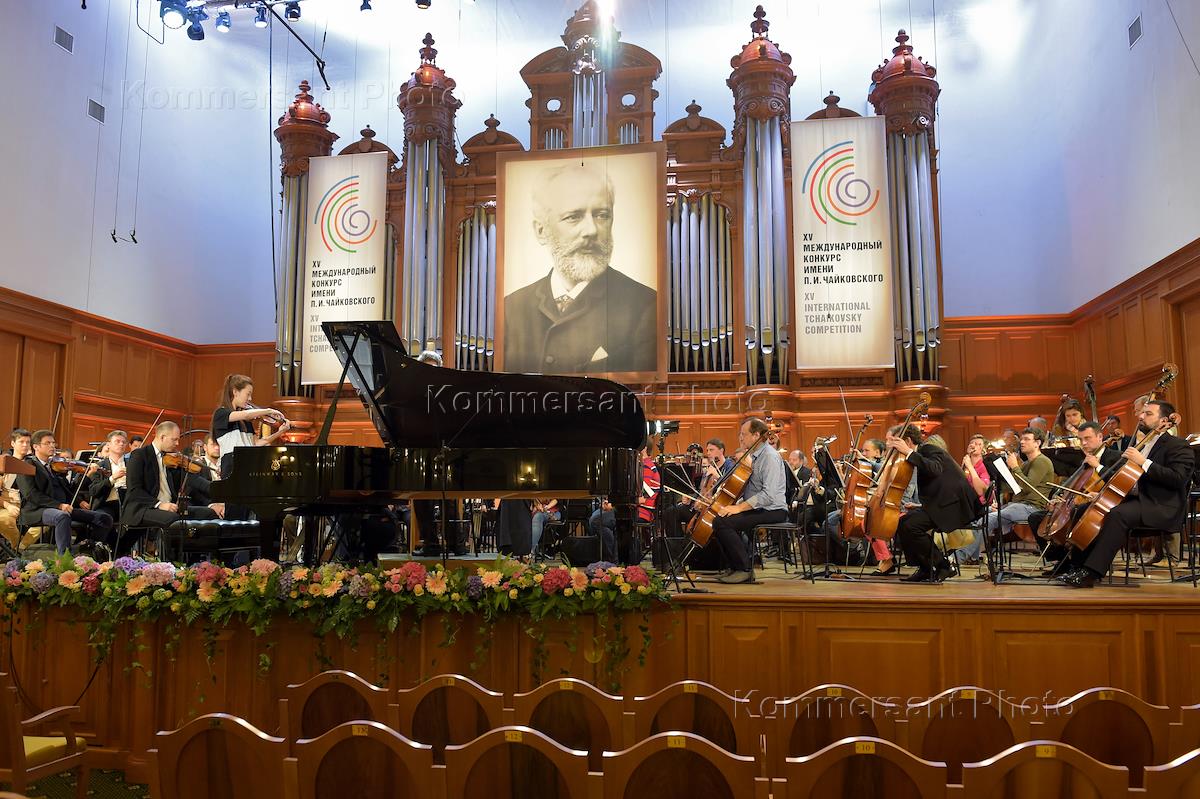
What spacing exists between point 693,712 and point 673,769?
86 centimetres

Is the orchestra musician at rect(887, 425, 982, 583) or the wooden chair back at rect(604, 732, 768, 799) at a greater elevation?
the orchestra musician at rect(887, 425, 982, 583)

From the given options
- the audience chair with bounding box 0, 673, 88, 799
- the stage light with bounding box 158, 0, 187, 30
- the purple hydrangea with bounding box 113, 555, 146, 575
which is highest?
the stage light with bounding box 158, 0, 187, 30

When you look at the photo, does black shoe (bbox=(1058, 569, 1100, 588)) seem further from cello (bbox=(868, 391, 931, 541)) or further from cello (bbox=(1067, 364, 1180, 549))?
cello (bbox=(868, 391, 931, 541))

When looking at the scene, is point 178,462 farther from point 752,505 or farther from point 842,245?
point 842,245

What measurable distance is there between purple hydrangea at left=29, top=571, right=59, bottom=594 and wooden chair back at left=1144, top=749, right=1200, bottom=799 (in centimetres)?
454

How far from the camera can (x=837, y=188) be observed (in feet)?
35.6

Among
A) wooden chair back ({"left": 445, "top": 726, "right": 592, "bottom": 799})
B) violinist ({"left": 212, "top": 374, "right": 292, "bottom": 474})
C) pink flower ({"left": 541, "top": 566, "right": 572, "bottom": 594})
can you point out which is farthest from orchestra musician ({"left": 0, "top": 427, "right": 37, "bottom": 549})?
wooden chair back ({"left": 445, "top": 726, "right": 592, "bottom": 799})

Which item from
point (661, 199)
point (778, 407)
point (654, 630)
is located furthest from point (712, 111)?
point (654, 630)

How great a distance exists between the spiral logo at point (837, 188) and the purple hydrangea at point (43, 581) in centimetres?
869

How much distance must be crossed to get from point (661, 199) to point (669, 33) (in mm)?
3188

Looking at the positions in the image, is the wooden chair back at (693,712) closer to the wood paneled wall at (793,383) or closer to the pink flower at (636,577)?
the pink flower at (636,577)

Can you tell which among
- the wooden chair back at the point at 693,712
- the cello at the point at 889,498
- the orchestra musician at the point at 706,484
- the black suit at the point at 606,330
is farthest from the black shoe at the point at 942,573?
the black suit at the point at 606,330

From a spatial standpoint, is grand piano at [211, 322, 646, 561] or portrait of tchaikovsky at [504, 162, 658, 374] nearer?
grand piano at [211, 322, 646, 561]

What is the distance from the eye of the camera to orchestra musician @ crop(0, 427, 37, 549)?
22.5ft
